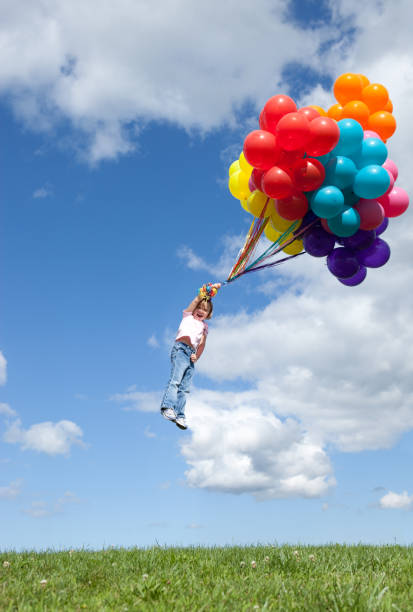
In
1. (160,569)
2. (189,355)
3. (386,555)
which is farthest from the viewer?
(189,355)

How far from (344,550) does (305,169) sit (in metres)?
4.63

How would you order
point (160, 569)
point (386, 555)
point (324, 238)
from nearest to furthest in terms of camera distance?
point (160, 569) < point (386, 555) < point (324, 238)

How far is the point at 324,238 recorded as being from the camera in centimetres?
765

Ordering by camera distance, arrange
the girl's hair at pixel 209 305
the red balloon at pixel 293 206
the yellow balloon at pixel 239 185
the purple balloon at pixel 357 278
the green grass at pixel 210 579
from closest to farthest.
A: the green grass at pixel 210 579
the red balloon at pixel 293 206
the yellow balloon at pixel 239 185
the purple balloon at pixel 357 278
the girl's hair at pixel 209 305

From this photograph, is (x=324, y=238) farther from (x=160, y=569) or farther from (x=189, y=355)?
(x=160, y=569)

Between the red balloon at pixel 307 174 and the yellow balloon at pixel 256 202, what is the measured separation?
0.71 meters

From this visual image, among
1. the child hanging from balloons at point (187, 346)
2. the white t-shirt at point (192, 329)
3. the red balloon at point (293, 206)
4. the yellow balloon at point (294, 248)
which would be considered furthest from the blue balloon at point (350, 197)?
the white t-shirt at point (192, 329)

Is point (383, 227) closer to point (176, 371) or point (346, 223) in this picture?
point (346, 223)

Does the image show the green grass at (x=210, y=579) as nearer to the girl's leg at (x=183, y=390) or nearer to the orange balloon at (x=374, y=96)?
the girl's leg at (x=183, y=390)

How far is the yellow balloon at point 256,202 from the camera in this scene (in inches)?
295

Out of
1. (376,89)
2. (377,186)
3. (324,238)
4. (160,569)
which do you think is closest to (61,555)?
(160,569)

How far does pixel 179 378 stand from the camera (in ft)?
26.1

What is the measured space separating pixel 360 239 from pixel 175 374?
3306mm

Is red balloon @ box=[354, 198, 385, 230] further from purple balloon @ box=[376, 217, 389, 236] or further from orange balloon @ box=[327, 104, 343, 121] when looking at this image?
orange balloon @ box=[327, 104, 343, 121]
